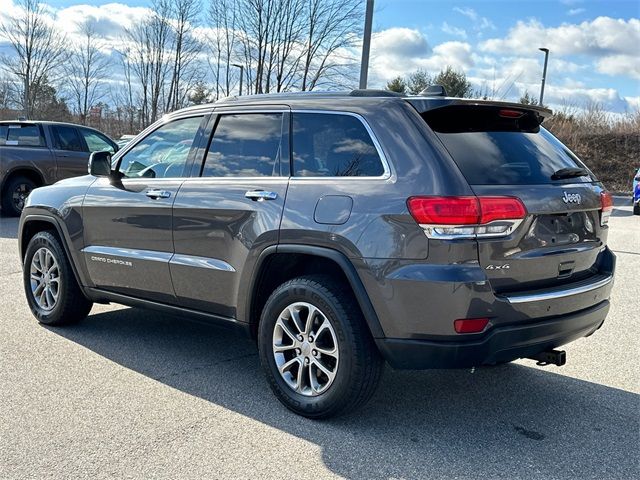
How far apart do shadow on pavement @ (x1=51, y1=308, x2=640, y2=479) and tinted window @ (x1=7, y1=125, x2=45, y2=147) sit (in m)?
8.84

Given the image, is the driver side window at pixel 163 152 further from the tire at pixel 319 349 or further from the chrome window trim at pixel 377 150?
the tire at pixel 319 349

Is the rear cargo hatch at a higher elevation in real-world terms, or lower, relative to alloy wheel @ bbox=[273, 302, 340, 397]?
higher

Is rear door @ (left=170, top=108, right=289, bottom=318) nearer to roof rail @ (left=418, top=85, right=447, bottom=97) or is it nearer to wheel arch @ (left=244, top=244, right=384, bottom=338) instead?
wheel arch @ (left=244, top=244, right=384, bottom=338)

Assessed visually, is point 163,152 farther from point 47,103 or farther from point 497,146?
point 47,103

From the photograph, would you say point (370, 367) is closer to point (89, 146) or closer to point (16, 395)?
point (16, 395)

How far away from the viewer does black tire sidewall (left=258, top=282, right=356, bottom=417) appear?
135 inches

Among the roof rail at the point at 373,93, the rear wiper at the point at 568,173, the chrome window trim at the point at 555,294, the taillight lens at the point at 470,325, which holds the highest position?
the roof rail at the point at 373,93

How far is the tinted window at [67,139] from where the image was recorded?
42.7 ft

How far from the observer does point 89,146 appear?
13508mm

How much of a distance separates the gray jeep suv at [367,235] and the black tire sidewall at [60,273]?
3.02ft

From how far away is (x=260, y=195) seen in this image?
3.84 m

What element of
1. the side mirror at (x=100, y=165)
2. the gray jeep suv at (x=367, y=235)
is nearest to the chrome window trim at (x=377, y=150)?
the gray jeep suv at (x=367, y=235)

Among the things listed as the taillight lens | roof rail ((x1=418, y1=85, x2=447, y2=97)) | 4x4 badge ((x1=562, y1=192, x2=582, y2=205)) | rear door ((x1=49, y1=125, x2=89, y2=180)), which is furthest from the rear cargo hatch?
rear door ((x1=49, y1=125, x2=89, y2=180))

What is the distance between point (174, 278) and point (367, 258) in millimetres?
1616
